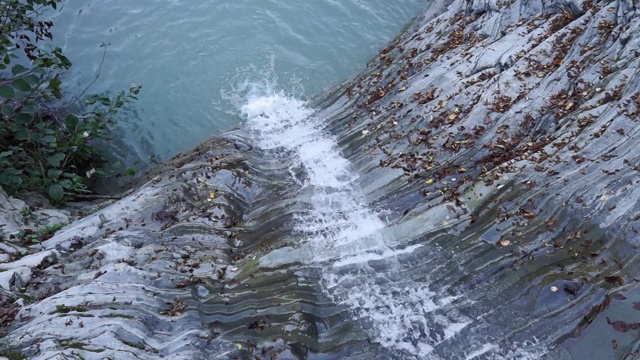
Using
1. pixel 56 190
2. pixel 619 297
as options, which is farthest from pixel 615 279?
pixel 56 190

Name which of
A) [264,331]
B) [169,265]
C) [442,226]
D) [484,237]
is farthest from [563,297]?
[169,265]

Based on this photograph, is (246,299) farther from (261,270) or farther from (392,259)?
(392,259)

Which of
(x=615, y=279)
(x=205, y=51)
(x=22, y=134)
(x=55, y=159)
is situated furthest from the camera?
(x=205, y=51)

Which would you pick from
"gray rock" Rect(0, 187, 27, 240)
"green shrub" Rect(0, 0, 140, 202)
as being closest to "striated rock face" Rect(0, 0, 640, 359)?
"gray rock" Rect(0, 187, 27, 240)

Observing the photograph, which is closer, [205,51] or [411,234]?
[411,234]

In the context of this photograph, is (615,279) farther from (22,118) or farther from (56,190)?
(22,118)

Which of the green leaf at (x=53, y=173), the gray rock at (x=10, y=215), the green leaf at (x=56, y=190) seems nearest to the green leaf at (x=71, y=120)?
the green leaf at (x=53, y=173)
